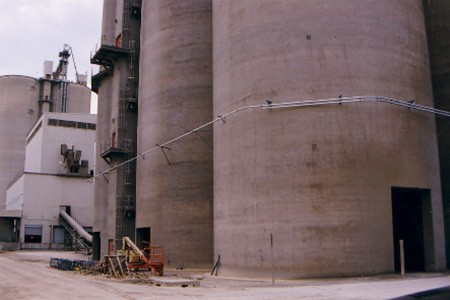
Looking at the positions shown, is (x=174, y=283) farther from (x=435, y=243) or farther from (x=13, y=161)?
(x=13, y=161)

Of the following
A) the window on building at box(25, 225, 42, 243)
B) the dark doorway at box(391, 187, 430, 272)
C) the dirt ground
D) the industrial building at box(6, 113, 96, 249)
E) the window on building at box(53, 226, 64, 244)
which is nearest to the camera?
the dirt ground

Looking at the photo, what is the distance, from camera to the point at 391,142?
74.9ft

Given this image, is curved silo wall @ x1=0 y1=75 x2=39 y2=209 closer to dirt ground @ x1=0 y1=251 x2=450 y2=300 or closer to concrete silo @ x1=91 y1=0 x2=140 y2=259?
concrete silo @ x1=91 y1=0 x2=140 y2=259

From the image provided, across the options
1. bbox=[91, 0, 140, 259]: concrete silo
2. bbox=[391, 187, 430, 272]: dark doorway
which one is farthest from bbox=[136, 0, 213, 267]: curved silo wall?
bbox=[391, 187, 430, 272]: dark doorway

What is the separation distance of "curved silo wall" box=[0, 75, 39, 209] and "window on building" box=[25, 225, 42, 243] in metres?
18.8

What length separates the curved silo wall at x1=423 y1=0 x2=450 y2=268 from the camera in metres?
27.6

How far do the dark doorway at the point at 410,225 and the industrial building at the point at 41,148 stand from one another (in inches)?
2068

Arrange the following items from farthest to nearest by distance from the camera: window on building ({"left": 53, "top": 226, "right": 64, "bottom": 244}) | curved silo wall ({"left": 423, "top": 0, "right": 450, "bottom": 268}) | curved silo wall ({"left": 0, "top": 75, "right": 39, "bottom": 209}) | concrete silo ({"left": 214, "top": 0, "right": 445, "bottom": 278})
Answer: curved silo wall ({"left": 0, "top": 75, "right": 39, "bottom": 209}), window on building ({"left": 53, "top": 226, "right": 64, "bottom": 244}), curved silo wall ({"left": 423, "top": 0, "right": 450, "bottom": 268}), concrete silo ({"left": 214, "top": 0, "right": 445, "bottom": 278})

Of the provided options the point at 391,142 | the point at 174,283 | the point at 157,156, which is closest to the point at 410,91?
the point at 391,142

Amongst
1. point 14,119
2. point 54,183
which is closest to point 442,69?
point 54,183

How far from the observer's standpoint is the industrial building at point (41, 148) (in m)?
69.2

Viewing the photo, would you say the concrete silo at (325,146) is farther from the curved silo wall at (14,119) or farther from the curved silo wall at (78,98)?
the curved silo wall at (14,119)

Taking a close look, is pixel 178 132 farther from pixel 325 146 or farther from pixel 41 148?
pixel 41 148

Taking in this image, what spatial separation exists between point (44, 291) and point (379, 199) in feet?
45.5
